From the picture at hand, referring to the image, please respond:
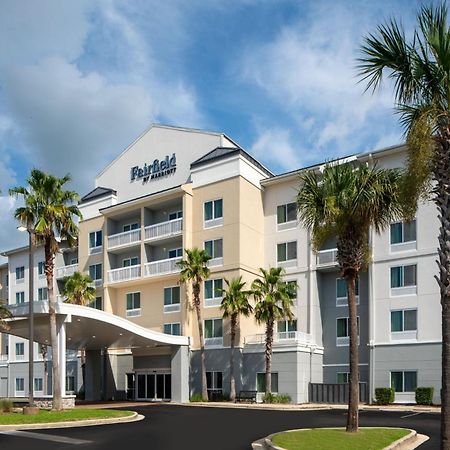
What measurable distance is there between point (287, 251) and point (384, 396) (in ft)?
40.1

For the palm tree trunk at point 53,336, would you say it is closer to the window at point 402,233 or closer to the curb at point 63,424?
the curb at point 63,424

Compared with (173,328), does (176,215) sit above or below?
above

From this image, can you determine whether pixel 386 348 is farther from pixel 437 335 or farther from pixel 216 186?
pixel 216 186

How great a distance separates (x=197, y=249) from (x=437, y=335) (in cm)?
1678

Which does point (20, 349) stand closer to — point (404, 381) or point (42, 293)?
point (42, 293)

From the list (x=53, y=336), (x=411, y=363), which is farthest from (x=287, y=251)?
(x=53, y=336)

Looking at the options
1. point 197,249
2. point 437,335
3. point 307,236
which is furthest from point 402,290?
point 197,249

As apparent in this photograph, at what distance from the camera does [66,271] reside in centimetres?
5562

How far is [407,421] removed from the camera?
24.4 m

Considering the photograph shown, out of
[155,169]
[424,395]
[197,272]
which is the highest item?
[155,169]

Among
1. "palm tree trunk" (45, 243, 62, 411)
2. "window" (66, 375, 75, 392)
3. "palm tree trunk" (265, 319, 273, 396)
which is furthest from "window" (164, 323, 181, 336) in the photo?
"palm tree trunk" (45, 243, 62, 411)

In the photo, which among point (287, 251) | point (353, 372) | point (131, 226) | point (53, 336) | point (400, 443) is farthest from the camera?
point (131, 226)

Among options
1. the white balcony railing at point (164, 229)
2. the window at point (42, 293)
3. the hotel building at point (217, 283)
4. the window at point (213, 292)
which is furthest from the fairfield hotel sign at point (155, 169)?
the window at point (42, 293)

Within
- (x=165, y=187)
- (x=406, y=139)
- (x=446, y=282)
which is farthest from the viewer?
(x=165, y=187)
